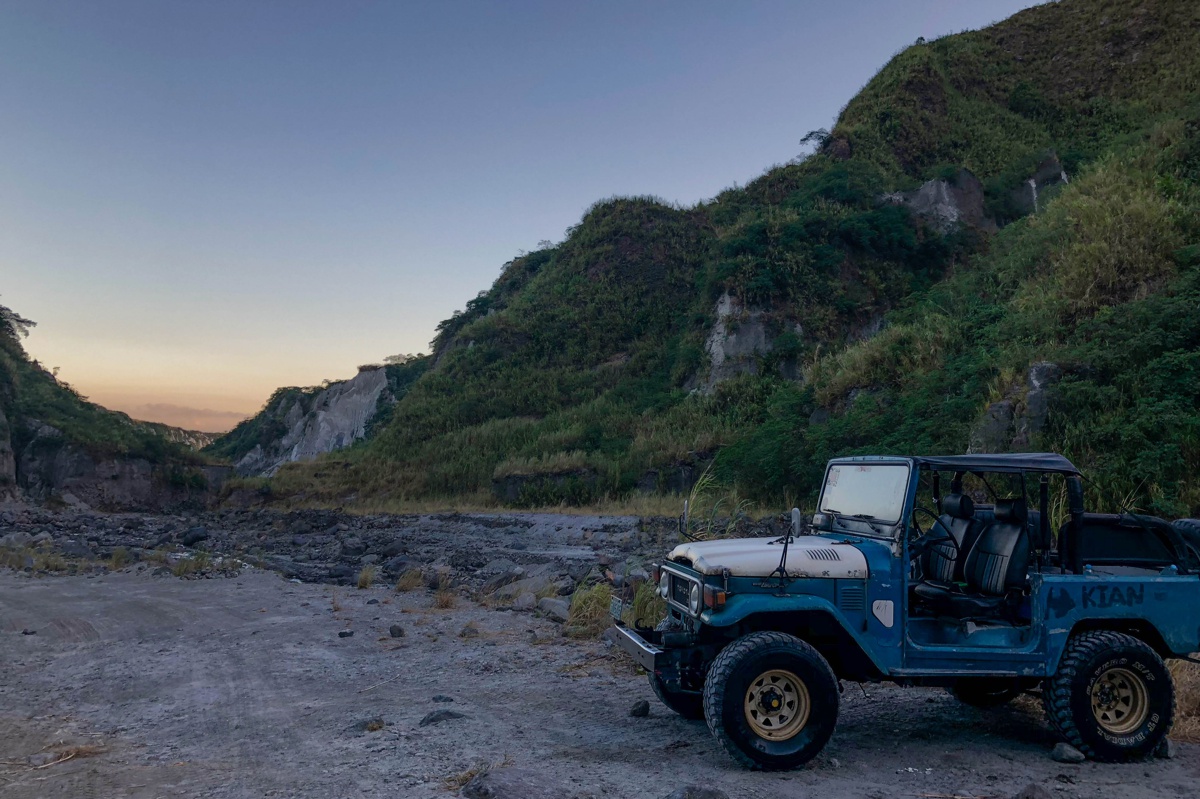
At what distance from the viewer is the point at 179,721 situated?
6762 millimetres

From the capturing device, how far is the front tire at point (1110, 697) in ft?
18.3

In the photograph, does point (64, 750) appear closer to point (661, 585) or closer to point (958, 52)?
point (661, 585)

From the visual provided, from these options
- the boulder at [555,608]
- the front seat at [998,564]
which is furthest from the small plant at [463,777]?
the boulder at [555,608]

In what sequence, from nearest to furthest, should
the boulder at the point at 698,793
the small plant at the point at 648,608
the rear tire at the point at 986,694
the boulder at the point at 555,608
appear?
1. the boulder at the point at 698,793
2. the rear tire at the point at 986,694
3. the small plant at the point at 648,608
4. the boulder at the point at 555,608

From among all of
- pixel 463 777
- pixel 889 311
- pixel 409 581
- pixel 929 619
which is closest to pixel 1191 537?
pixel 929 619

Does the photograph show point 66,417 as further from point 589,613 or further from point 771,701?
point 771,701

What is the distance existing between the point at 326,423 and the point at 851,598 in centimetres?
6975

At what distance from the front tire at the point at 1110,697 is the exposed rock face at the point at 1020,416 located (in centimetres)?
1225

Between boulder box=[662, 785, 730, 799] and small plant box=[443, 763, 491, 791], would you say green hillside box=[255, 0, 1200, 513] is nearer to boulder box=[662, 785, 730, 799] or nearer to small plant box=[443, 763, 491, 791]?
boulder box=[662, 785, 730, 799]

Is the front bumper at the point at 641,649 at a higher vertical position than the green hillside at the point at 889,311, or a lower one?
lower

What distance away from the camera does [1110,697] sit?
5.73 metres

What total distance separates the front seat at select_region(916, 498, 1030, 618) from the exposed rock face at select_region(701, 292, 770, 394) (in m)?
31.9

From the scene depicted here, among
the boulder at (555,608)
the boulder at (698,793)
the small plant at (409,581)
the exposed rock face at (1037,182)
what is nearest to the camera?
the boulder at (698,793)

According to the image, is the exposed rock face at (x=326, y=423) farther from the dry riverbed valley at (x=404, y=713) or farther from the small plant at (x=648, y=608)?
the small plant at (x=648, y=608)
